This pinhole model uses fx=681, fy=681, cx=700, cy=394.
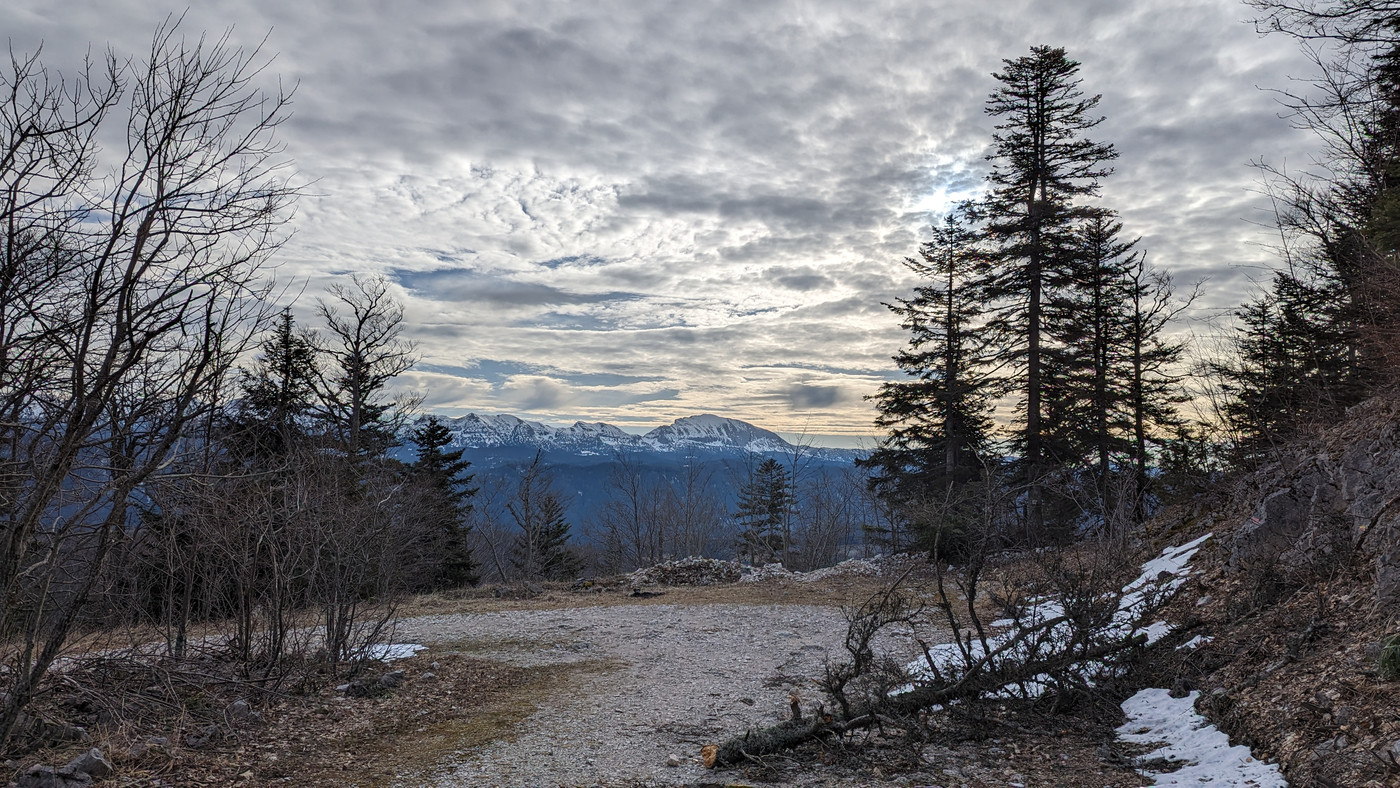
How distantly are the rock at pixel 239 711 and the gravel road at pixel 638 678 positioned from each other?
2.36 meters

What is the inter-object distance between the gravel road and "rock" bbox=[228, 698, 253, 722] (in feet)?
7.75

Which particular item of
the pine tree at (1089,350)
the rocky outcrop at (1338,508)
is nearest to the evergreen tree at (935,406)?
the pine tree at (1089,350)

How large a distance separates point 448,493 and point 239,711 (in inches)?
920

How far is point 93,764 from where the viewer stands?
4.89m

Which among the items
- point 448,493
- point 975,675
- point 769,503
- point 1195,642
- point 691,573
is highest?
point 448,493

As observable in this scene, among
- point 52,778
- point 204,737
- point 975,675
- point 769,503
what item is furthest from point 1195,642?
point 769,503

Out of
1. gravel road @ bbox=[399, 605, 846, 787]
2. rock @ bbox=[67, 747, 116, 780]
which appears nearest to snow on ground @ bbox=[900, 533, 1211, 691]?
gravel road @ bbox=[399, 605, 846, 787]

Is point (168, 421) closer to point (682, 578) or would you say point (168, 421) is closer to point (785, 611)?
Result: point (785, 611)

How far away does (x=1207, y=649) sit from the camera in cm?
669

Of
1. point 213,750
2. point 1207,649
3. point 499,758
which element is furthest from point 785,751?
point 213,750

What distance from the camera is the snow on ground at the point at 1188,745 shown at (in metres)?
4.57

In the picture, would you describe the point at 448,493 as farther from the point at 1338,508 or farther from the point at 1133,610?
the point at 1338,508

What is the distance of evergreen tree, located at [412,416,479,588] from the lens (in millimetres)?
26922

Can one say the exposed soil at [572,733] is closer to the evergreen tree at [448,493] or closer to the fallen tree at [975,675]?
the fallen tree at [975,675]
